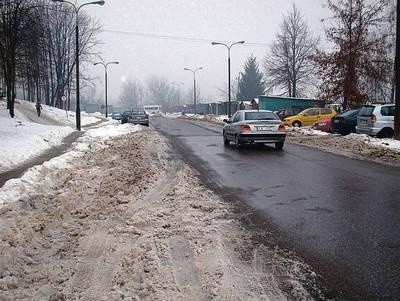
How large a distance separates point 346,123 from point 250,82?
59.6 m

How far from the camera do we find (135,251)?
450cm

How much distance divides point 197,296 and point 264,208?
10.8 ft

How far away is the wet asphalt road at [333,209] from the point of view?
12.9 feet

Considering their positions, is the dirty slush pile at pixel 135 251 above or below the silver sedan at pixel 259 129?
below

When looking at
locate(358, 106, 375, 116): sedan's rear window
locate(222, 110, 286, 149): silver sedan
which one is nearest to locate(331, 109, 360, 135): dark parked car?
locate(358, 106, 375, 116): sedan's rear window

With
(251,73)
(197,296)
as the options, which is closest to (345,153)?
(197,296)

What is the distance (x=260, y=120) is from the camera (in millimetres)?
15477

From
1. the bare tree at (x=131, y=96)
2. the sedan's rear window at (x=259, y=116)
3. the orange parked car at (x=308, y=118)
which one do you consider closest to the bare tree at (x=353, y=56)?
the orange parked car at (x=308, y=118)

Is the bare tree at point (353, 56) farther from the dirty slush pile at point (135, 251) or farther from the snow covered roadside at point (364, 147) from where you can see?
the dirty slush pile at point (135, 251)

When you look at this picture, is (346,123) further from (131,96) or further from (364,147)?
(131,96)

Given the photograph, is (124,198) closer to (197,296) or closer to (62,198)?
(62,198)

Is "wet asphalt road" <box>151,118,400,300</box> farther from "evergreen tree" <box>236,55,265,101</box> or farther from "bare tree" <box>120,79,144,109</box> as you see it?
"bare tree" <box>120,79,144,109</box>

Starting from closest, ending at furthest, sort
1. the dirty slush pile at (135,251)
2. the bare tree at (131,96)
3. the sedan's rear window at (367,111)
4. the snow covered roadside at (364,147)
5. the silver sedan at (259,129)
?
the dirty slush pile at (135,251) < the snow covered roadside at (364,147) < the silver sedan at (259,129) < the sedan's rear window at (367,111) < the bare tree at (131,96)

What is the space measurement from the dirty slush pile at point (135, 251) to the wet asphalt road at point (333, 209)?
460mm
